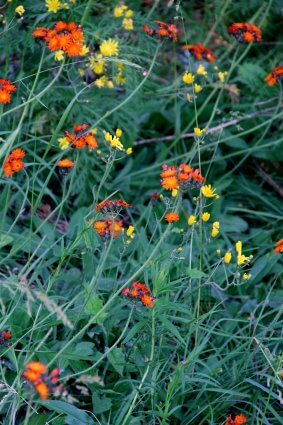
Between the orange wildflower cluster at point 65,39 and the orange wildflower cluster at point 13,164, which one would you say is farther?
the orange wildflower cluster at point 65,39

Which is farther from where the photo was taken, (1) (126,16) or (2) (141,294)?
(1) (126,16)

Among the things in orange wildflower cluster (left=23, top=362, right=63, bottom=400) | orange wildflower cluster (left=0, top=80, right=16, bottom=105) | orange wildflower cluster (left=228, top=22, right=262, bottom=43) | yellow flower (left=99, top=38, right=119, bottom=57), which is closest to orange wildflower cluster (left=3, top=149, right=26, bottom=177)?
orange wildflower cluster (left=0, top=80, right=16, bottom=105)

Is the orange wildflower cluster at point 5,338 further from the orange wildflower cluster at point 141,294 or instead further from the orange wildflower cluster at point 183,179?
the orange wildflower cluster at point 183,179

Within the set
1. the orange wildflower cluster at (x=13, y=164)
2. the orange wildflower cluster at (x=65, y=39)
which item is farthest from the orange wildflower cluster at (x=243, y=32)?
the orange wildflower cluster at (x=13, y=164)

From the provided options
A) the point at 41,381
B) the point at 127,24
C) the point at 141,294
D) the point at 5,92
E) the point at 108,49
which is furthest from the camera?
the point at 127,24

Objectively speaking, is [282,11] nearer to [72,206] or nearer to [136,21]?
[136,21]

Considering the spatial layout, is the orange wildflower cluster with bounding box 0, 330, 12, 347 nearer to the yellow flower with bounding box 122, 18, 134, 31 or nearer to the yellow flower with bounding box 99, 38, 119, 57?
the yellow flower with bounding box 99, 38, 119, 57

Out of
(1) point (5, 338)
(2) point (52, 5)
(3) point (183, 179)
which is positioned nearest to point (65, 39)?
(3) point (183, 179)

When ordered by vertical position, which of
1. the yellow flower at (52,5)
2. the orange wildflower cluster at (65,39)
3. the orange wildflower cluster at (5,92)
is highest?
the orange wildflower cluster at (65,39)

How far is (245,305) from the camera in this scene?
2.75m

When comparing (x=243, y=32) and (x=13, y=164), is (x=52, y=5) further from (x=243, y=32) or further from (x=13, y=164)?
(x=13, y=164)

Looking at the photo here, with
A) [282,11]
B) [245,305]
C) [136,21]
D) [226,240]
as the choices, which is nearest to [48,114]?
[136,21]

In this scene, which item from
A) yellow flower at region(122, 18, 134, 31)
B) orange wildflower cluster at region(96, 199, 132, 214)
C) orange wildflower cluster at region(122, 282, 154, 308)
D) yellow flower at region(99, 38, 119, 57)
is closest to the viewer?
orange wildflower cluster at region(122, 282, 154, 308)

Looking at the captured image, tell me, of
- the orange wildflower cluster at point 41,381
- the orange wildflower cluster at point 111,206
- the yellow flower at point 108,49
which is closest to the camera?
the orange wildflower cluster at point 41,381
